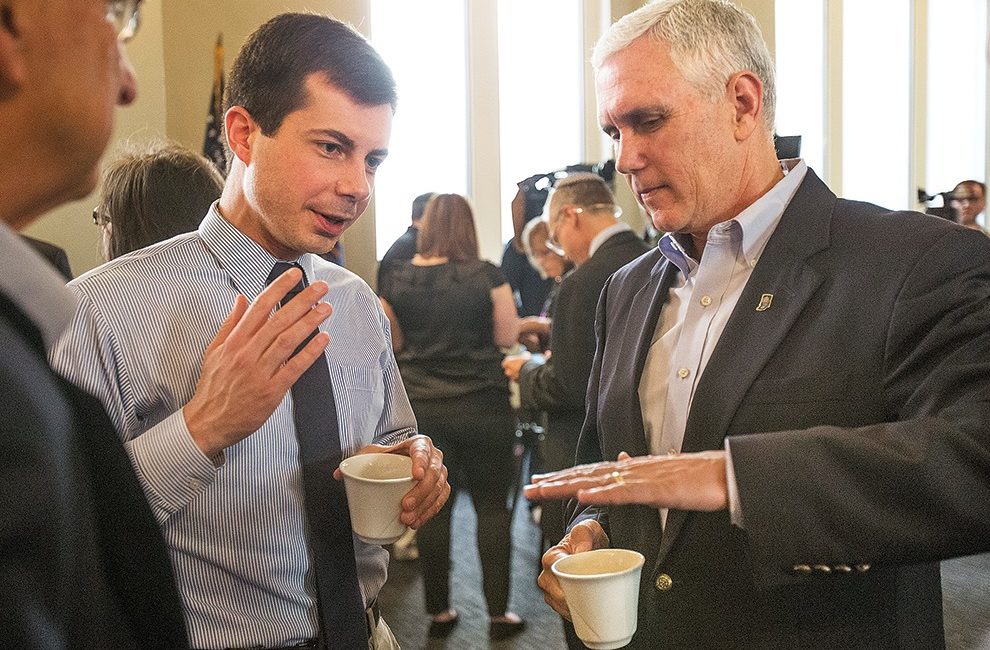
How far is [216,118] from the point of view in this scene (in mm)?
5086

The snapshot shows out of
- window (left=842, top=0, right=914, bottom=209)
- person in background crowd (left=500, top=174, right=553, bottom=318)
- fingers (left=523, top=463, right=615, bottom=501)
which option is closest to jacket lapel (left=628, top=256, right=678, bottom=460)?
fingers (left=523, top=463, right=615, bottom=501)

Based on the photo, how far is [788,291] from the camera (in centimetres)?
130

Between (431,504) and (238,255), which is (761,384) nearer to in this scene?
(431,504)

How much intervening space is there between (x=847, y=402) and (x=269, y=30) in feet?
3.37

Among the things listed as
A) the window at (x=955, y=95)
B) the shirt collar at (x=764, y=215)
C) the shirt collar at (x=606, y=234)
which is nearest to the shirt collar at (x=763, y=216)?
the shirt collar at (x=764, y=215)

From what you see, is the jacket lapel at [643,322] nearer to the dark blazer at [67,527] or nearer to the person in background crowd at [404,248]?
the dark blazer at [67,527]

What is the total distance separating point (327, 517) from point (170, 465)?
28 cm

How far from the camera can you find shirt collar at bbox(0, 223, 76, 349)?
1.84 ft

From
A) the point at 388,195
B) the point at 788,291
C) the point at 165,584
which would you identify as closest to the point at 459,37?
the point at 388,195

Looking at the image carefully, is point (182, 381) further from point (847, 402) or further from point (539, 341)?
point (539, 341)

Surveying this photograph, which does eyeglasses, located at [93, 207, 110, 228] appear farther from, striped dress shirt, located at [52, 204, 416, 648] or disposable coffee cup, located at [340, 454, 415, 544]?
disposable coffee cup, located at [340, 454, 415, 544]

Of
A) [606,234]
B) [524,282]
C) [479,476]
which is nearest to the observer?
[606,234]

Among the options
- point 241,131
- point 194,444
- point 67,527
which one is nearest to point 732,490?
point 194,444

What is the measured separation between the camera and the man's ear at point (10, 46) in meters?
0.55
